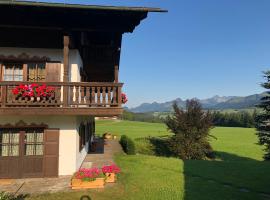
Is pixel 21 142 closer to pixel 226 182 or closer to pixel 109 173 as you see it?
pixel 109 173

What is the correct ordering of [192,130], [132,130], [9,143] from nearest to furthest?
1. [9,143]
2. [192,130]
3. [132,130]

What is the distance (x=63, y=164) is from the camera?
1343 centimetres

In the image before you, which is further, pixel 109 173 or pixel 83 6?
pixel 109 173

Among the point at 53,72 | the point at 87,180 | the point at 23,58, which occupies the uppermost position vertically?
the point at 23,58

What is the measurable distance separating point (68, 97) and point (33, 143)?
10.5ft

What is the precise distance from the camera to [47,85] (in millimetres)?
11844

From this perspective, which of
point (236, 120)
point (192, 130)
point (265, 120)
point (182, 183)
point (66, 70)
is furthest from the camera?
point (236, 120)

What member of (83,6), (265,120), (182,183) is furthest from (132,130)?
(83,6)

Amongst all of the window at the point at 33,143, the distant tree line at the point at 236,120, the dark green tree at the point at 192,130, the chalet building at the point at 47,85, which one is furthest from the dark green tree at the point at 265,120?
the distant tree line at the point at 236,120

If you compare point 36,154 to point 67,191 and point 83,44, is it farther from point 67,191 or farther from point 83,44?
point 83,44

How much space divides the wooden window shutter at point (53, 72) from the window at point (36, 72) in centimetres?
31

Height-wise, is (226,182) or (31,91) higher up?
(31,91)

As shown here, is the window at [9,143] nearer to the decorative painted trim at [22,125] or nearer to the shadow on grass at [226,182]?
the decorative painted trim at [22,125]

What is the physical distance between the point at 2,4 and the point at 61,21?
2.42 meters
